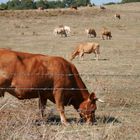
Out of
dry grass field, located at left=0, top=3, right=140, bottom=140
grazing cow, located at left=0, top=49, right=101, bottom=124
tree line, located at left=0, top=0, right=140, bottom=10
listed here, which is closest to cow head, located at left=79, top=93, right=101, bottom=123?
grazing cow, located at left=0, top=49, right=101, bottom=124

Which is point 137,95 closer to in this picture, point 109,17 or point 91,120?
point 91,120

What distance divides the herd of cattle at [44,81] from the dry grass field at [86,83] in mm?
269

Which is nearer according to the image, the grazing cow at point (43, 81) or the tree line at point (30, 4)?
the grazing cow at point (43, 81)

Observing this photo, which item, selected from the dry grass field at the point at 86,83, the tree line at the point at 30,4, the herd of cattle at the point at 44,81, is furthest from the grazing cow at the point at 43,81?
the tree line at the point at 30,4

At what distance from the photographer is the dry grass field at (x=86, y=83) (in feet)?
25.6

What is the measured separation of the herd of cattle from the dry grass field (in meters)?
0.27

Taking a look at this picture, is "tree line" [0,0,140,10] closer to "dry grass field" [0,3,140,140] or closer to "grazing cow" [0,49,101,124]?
"dry grass field" [0,3,140,140]

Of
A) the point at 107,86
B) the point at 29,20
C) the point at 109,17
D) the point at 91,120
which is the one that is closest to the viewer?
the point at 91,120

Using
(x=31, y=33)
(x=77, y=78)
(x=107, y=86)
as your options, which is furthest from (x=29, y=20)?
(x=77, y=78)

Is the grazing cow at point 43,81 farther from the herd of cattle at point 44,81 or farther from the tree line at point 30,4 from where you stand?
the tree line at point 30,4

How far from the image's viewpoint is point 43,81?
433 inches

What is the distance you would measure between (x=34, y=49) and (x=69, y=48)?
2.37m

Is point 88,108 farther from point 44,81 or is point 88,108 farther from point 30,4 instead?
point 30,4

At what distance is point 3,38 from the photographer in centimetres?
4438
